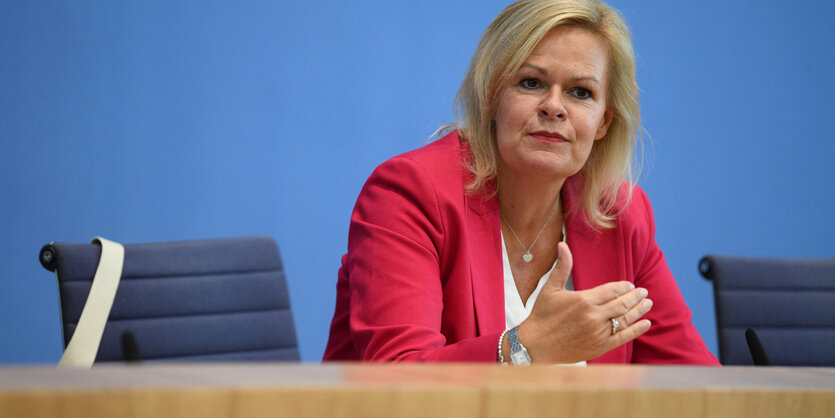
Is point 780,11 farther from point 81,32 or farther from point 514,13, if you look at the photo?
point 81,32

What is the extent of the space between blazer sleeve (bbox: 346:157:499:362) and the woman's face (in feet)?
0.58

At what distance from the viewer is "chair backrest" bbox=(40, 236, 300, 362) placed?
146 centimetres

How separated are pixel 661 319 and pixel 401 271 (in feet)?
1.79

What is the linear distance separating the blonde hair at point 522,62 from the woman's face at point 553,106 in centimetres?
2

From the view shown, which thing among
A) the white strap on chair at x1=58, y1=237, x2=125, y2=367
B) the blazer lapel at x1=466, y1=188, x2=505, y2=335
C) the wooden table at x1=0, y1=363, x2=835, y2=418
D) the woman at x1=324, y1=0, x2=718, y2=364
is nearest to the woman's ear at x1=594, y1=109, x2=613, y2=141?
the woman at x1=324, y1=0, x2=718, y2=364

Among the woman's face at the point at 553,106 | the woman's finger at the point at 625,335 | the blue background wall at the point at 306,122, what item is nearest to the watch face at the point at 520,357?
the woman's finger at the point at 625,335

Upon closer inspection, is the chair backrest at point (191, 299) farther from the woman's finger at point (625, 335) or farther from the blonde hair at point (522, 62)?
the woman's finger at point (625, 335)

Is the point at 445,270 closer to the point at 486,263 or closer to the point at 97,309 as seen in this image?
the point at 486,263

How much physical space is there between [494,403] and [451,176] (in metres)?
1.01

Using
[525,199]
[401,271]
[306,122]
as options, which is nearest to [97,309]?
[401,271]

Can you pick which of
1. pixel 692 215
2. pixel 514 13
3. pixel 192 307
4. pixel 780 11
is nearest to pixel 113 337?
pixel 192 307

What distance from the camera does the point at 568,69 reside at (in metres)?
1.43

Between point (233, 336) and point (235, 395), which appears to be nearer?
point (235, 395)

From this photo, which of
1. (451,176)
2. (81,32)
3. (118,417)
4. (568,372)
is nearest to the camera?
(118,417)
